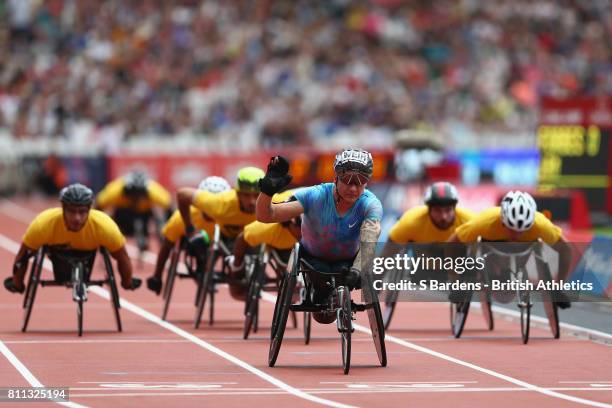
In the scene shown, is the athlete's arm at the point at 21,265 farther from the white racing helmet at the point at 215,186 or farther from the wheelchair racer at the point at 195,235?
the white racing helmet at the point at 215,186

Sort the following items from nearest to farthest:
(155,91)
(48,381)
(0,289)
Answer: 1. (48,381)
2. (0,289)
3. (155,91)

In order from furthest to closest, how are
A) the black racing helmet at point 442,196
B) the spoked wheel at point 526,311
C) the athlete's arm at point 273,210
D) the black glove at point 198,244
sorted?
the black glove at point 198,244 → the black racing helmet at point 442,196 → the spoked wheel at point 526,311 → the athlete's arm at point 273,210

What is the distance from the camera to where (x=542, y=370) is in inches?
482

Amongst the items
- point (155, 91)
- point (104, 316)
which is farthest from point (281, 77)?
point (104, 316)

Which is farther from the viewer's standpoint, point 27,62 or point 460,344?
point 27,62

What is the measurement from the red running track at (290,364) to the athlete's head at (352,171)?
Result: 134cm

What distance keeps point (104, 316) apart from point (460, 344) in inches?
180

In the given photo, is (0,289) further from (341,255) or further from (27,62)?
(27,62)

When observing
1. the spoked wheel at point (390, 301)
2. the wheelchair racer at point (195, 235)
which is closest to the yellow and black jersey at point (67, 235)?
the wheelchair racer at point (195, 235)

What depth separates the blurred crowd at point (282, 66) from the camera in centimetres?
3675

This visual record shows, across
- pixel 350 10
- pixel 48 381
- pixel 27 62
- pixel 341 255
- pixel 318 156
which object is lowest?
pixel 48 381

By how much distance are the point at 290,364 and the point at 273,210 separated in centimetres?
140

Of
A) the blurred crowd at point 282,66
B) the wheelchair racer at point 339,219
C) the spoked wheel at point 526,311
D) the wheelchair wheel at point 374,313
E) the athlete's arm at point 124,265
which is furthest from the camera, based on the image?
the blurred crowd at point 282,66

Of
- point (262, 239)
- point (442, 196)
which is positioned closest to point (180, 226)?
point (262, 239)
